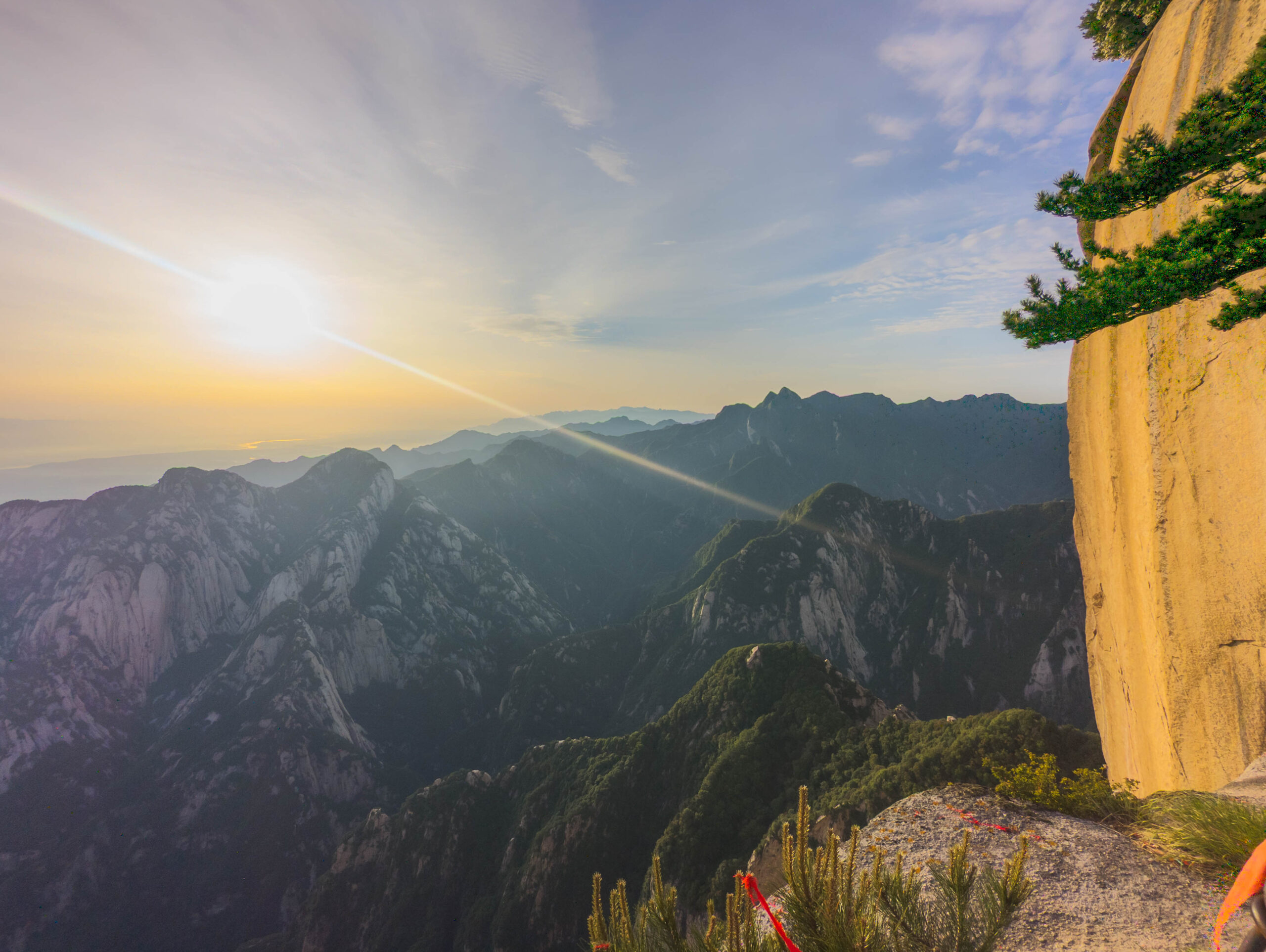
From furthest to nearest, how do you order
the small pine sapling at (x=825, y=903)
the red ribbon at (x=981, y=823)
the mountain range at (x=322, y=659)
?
the mountain range at (x=322, y=659)
the red ribbon at (x=981, y=823)
the small pine sapling at (x=825, y=903)

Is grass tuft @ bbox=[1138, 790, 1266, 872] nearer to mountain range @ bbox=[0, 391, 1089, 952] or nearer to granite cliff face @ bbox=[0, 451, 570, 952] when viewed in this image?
mountain range @ bbox=[0, 391, 1089, 952]

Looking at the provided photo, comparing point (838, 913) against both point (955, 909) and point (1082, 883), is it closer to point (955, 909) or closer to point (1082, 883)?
point (955, 909)

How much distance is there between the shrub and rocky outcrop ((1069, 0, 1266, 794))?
3321 mm

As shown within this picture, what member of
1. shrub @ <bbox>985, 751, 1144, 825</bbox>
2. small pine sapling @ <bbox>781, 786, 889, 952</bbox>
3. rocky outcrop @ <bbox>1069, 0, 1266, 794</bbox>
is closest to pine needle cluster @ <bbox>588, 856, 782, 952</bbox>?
small pine sapling @ <bbox>781, 786, 889, 952</bbox>

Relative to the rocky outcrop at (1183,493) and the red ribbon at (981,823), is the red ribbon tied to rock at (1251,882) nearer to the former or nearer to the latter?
the red ribbon at (981,823)

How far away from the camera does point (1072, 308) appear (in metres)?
11.0

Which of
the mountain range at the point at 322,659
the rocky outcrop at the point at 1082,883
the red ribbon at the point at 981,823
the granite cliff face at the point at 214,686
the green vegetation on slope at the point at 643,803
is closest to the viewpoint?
the rocky outcrop at the point at 1082,883

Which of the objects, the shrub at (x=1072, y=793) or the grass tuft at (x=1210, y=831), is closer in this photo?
the grass tuft at (x=1210, y=831)

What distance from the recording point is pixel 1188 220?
34.3 ft

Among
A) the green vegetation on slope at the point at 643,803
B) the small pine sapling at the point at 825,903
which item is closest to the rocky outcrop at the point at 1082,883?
the small pine sapling at the point at 825,903

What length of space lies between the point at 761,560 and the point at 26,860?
15478 cm

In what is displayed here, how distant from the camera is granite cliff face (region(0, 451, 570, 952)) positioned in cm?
8056

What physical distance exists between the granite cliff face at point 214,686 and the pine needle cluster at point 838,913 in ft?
384

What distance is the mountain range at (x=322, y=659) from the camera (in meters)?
82.1
